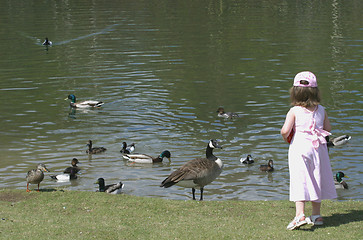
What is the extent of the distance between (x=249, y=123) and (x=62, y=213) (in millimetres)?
13613

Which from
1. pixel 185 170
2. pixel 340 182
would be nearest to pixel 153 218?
pixel 185 170

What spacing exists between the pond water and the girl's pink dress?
6.49 m

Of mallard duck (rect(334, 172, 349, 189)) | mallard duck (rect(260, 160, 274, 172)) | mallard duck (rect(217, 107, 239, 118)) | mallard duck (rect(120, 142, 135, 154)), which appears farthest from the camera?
mallard duck (rect(217, 107, 239, 118))

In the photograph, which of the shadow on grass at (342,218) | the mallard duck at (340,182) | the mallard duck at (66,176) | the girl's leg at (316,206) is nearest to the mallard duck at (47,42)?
the mallard duck at (66,176)

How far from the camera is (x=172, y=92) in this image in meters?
29.5

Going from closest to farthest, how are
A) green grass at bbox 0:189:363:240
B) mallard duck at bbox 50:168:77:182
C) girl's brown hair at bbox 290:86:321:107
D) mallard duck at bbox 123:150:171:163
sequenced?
1. girl's brown hair at bbox 290:86:321:107
2. green grass at bbox 0:189:363:240
3. mallard duck at bbox 50:168:77:182
4. mallard duck at bbox 123:150:171:163

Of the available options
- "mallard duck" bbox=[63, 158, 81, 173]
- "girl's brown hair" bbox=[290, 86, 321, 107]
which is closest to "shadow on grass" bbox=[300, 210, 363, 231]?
"girl's brown hair" bbox=[290, 86, 321, 107]

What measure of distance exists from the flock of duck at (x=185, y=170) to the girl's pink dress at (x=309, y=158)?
4.75 meters

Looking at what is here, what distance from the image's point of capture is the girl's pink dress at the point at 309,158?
9516 millimetres

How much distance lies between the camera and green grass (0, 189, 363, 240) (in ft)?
31.5

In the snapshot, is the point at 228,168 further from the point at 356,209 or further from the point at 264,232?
the point at 264,232

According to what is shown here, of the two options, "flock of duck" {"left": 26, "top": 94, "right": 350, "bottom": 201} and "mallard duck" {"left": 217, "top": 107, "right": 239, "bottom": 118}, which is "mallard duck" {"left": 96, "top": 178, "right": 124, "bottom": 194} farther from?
"mallard duck" {"left": 217, "top": 107, "right": 239, "bottom": 118}

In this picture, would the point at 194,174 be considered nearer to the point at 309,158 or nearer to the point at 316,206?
the point at 316,206

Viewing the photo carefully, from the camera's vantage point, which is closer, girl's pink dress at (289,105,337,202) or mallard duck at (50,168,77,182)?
girl's pink dress at (289,105,337,202)
